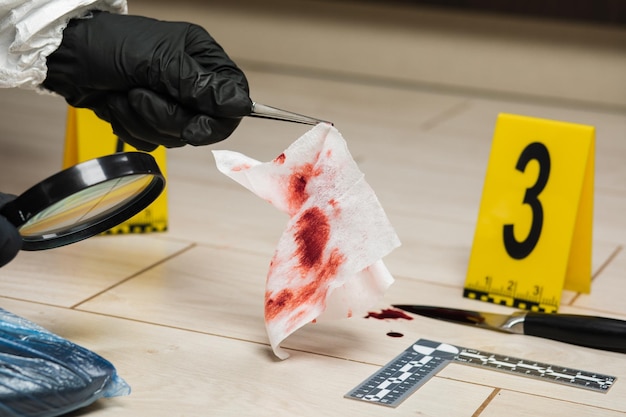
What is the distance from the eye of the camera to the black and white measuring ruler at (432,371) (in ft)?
3.34

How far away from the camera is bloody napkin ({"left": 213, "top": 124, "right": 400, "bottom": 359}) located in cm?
108

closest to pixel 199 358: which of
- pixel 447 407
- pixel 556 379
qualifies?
pixel 447 407

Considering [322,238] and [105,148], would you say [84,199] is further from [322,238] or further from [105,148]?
[105,148]

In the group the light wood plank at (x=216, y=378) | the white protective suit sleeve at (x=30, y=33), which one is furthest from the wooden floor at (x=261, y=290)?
the white protective suit sleeve at (x=30, y=33)

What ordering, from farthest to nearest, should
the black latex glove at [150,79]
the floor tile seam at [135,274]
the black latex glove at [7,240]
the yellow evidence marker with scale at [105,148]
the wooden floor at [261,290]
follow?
the yellow evidence marker with scale at [105,148]
the floor tile seam at [135,274]
the black latex glove at [150,79]
the wooden floor at [261,290]
the black latex glove at [7,240]

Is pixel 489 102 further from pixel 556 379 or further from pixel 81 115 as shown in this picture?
pixel 556 379

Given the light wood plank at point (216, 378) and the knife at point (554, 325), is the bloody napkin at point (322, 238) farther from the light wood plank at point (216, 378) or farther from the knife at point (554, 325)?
the knife at point (554, 325)

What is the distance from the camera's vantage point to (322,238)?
3.59 ft

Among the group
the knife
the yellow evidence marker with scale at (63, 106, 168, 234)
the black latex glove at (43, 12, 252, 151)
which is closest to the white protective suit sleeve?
the black latex glove at (43, 12, 252, 151)

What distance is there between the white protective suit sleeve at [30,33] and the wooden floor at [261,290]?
0.26 m

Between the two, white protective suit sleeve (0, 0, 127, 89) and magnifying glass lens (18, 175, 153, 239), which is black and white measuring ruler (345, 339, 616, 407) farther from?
white protective suit sleeve (0, 0, 127, 89)

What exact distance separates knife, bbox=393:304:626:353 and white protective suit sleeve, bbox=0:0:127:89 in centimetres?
58

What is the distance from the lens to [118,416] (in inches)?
37.5

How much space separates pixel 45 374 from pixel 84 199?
0.57 feet
